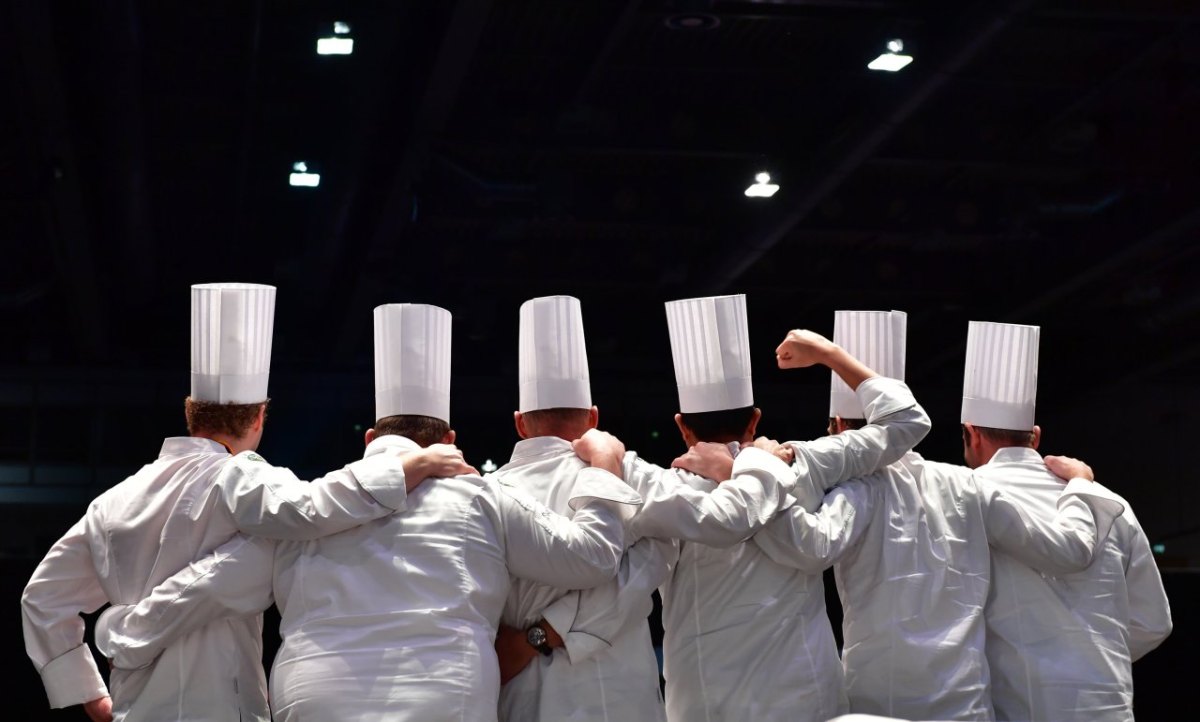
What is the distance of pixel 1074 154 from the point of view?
7.56 meters

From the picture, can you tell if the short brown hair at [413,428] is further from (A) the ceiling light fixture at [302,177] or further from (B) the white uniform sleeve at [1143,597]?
(A) the ceiling light fixture at [302,177]

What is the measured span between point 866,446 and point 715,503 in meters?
0.41

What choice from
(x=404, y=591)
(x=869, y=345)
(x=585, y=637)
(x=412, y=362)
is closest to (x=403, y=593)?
(x=404, y=591)

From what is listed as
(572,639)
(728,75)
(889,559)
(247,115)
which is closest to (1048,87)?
(728,75)

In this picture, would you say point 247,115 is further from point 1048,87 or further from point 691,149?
point 1048,87

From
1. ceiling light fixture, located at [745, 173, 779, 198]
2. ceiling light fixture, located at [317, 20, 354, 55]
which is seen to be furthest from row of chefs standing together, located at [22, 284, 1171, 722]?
ceiling light fixture, located at [745, 173, 779, 198]

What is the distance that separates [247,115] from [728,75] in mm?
2413

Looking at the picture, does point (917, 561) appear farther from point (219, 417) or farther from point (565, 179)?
point (565, 179)

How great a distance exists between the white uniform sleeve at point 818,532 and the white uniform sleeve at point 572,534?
0.31 meters

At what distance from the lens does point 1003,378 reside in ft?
10.3

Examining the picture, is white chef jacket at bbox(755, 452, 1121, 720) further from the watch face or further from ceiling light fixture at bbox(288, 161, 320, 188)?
ceiling light fixture at bbox(288, 161, 320, 188)

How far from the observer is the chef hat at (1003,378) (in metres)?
3.14

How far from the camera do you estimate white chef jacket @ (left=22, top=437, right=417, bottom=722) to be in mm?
2438

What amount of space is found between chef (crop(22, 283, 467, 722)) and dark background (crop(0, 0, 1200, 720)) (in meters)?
A: 2.26
